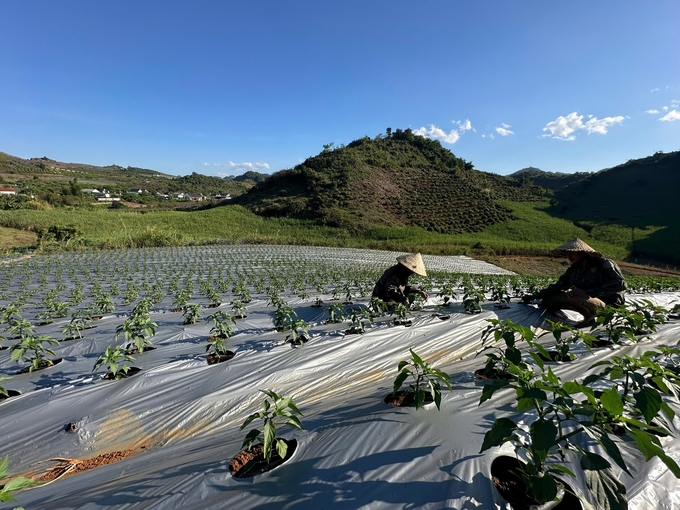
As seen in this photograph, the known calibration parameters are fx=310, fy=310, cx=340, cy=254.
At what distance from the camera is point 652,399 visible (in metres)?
1.53

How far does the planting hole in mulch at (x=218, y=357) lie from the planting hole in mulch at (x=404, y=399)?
7.46 feet

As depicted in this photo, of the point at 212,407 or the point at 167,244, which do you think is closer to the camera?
the point at 212,407

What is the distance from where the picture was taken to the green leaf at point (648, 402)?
4.86 feet

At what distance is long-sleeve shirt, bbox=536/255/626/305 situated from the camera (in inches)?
190

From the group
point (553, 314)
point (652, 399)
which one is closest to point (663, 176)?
point (553, 314)

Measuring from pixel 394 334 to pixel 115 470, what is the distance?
338 centimetres

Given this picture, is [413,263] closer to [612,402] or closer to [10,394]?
[612,402]

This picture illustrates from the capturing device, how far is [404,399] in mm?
2695

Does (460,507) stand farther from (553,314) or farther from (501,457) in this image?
(553,314)

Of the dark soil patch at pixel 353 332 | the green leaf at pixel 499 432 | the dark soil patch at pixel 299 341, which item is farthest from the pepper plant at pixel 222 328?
the green leaf at pixel 499 432

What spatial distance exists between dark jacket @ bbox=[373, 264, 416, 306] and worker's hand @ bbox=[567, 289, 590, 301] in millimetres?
2462

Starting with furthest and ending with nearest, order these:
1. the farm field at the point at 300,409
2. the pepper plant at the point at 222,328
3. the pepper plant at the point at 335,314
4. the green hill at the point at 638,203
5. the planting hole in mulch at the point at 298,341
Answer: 1. the green hill at the point at 638,203
2. the pepper plant at the point at 335,314
3. the pepper plant at the point at 222,328
4. the planting hole in mulch at the point at 298,341
5. the farm field at the point at 300,409

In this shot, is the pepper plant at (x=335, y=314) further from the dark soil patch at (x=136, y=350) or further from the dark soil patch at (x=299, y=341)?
the dark soil patch at (x=136, y=350)

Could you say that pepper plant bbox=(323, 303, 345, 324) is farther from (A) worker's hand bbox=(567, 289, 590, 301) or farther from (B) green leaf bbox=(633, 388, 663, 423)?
(B) green leaf bbox=(633, 388, 663, 423)
